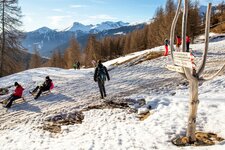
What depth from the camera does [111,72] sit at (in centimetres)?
2692

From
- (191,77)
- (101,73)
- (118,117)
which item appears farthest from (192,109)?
(101,73)

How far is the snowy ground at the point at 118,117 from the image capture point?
35.4ft

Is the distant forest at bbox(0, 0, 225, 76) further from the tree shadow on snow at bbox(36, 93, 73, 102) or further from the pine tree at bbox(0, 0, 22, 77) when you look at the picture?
the tree shadow on snow at bbox(36, 93, 73, 102)

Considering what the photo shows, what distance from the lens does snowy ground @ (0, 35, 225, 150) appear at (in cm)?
1080

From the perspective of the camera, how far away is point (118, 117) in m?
13.7

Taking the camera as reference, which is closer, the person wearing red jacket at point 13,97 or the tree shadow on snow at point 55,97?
the person wearing red jacket at point 13,97

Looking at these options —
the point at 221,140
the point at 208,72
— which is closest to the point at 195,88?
the point at 221,140

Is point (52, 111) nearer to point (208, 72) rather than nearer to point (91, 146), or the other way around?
point (91, 146)

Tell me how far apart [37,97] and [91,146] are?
10.1 meters

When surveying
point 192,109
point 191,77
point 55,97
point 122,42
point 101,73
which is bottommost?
point 55,97

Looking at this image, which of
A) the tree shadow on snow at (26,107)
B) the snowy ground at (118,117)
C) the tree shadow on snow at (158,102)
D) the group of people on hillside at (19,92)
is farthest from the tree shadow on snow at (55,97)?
the tree shadow on snow at (158,102)

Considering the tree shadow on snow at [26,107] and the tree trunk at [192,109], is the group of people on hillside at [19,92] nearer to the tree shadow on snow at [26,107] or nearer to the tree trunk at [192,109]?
the tree shadow on snow at [26,107]

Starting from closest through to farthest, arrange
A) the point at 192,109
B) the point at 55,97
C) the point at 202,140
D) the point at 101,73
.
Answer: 1. the point at 192,109
2. the point at 202,140
3. the point at 101,73
4. the point at 55,97

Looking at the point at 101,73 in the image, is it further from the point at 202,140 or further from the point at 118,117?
the point at 202,140
